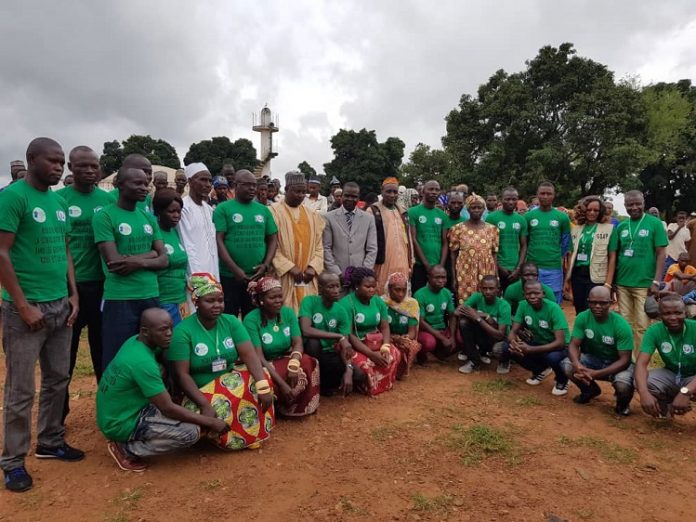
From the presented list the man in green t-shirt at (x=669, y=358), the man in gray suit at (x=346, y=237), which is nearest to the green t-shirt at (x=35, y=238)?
the man in gray suit at (x=346, y=237)

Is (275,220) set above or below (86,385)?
above

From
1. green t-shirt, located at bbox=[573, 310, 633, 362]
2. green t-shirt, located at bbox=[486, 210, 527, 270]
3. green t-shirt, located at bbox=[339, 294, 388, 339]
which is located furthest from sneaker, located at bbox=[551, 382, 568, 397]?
green t-shirt, located at bbox=[339, 294, 388, 339]

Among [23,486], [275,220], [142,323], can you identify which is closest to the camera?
[23,486]

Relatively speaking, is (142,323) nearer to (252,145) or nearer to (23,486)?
(23,486)

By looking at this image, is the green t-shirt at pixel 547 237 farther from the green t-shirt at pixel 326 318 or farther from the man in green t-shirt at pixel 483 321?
the green t-shirt at pixel 326 318

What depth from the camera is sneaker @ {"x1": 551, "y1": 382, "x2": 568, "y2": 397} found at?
493 cm

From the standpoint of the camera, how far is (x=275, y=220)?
16.7 feet

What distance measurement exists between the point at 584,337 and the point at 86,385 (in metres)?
5.15

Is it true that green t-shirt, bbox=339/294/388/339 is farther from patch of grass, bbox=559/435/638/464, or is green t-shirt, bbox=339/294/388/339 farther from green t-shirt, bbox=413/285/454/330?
patch of grass, bbox=559/435/638/464

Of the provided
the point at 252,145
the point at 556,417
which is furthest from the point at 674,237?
the point at 252,145

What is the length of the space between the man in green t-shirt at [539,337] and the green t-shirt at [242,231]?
2.85 m

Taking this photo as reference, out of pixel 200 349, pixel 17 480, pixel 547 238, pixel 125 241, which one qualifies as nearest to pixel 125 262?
pixel 125 241

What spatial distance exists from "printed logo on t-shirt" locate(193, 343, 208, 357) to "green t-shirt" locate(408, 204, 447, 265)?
3325mm

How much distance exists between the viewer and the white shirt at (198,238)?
438 centimetres
